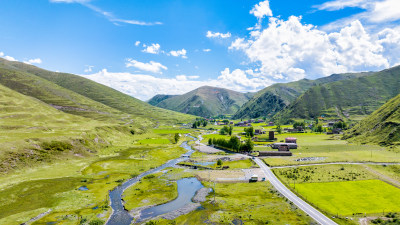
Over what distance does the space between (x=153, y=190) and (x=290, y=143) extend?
114 metres

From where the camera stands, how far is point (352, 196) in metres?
69.1

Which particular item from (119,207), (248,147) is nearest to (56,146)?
(119,207)

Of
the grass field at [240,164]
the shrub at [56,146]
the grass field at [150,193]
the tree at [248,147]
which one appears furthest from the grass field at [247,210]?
the shrub at [56,146]

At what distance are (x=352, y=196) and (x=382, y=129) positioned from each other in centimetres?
12639

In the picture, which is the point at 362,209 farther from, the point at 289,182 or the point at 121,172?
the point at 121,172

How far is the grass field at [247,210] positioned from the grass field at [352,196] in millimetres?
9963

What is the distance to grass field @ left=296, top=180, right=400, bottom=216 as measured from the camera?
6053 centimetres

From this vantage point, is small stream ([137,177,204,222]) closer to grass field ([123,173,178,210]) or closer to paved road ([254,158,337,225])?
grass field ([123,173,178,210])

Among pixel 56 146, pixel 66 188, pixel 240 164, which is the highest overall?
pixel 56 146

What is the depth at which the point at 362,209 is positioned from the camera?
60.1m

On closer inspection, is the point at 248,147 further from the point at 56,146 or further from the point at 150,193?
the point at 56,146

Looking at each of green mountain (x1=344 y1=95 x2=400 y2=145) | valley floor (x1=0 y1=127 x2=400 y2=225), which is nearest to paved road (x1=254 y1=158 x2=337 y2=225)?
valley floor (x1=0 y1=127 x2=400 y2=225)

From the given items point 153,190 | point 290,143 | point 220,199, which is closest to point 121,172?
point 153,190

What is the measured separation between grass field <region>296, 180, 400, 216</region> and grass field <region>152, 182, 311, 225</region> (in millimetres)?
9963
